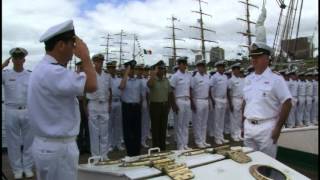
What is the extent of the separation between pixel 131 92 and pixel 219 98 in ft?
9.85

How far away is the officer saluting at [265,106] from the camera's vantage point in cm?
445

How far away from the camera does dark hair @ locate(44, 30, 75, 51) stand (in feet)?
9.40

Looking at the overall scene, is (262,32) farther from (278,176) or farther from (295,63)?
(295,63)

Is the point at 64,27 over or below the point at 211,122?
over

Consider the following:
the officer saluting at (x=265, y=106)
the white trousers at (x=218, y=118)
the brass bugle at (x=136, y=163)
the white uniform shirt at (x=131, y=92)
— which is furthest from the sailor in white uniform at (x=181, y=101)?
the brass bugle at (x=136, y=163)

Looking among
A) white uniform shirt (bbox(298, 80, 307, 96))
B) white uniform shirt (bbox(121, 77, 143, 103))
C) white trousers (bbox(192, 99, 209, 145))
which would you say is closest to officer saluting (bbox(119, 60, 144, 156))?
white uniform shirt (bbox(121, 77, 143, 103))

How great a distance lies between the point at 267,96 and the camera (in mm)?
4520

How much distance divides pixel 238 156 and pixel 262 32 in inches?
113

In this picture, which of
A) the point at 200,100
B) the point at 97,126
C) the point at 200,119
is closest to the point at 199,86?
the point at 200,100

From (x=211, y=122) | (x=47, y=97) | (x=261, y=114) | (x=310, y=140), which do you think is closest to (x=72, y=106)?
(x=47, y=97)

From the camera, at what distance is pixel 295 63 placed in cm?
1179

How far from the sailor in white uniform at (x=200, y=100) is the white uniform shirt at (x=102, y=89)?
2252 millimetres

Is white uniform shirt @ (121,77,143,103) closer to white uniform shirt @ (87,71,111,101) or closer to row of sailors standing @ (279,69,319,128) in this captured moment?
white uniform shirt @ (87,71,111,101)

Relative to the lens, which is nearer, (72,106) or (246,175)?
(72,106)
